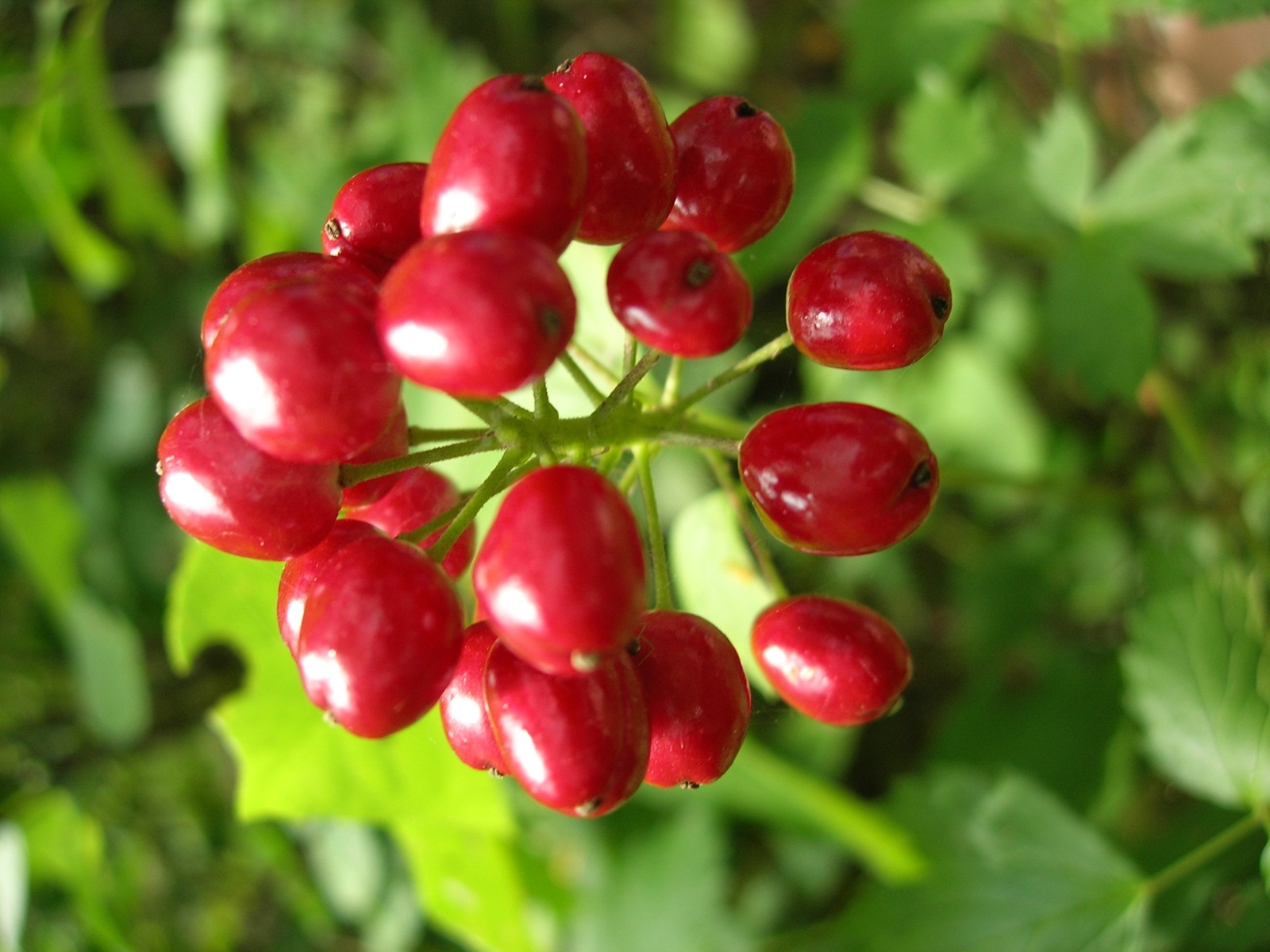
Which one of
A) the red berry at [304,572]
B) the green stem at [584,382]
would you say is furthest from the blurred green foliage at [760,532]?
the red berry at [304,572]

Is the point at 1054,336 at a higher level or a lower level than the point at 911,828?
higher

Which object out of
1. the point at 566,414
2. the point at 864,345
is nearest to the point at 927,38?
the point at 566,414

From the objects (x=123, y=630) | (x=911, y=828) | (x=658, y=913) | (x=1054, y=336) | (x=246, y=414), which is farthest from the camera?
(x=658, y=913)

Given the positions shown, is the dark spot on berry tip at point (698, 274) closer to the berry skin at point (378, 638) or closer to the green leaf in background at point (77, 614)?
the berry skin at point (378, 638)

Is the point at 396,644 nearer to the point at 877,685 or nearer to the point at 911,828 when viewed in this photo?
the point at 877,685

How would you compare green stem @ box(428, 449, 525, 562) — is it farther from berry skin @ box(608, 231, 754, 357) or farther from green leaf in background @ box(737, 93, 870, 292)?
green leaf in background @ box(737, 93, 870, 292)

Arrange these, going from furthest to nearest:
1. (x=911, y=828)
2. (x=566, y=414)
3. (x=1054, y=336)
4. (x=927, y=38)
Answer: (x=927, y=38), (x=911, y=828), (x=1054, y=336), (x=566, y=414)
